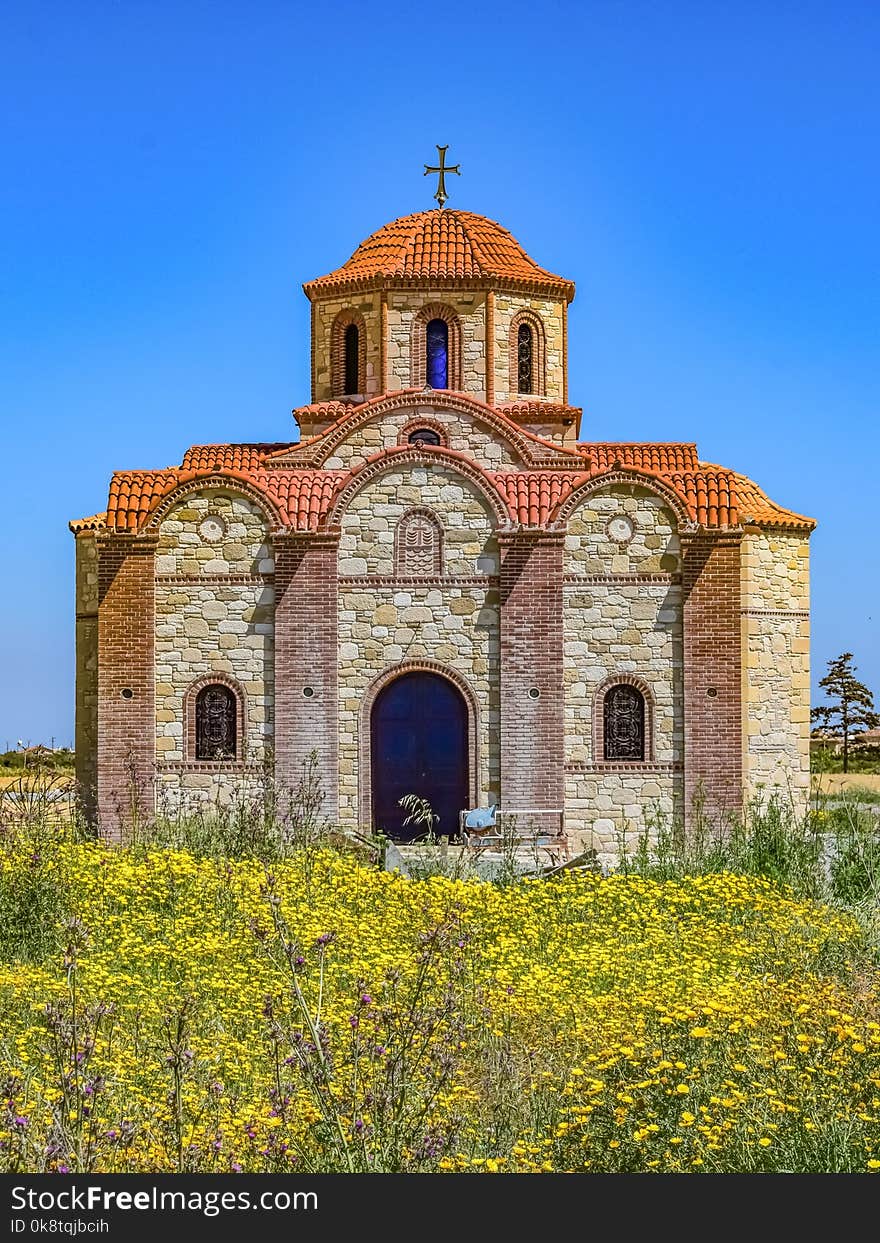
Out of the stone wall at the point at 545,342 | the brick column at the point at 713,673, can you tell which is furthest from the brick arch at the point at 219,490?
the brick column at the point at 713,673

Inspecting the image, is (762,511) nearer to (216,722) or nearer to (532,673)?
(532,673)

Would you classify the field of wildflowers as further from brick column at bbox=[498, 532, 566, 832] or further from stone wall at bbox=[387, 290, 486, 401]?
stone wall at bbox=[387, 290, 486, 401]

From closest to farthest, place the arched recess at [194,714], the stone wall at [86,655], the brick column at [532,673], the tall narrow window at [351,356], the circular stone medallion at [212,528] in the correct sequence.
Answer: the brick column at [532,673] → the arched recess at [194,714] → the circular stone medallion at [212,528] → the stone wall at [86,655] → the tall narrow window at [351,356]

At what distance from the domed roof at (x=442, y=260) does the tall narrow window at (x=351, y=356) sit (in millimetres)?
668

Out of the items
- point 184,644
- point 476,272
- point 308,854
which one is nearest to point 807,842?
point 308,854

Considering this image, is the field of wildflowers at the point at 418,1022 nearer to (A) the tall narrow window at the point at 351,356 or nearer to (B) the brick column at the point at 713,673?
(B) the brick column at the point at 713,673

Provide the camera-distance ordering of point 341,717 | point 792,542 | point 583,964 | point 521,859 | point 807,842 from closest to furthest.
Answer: point 583,964
point 807,842
point 521,859
point 341,717
point 792,542

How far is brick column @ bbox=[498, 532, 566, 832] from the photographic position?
18609 mm

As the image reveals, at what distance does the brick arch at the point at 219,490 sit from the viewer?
19.0m

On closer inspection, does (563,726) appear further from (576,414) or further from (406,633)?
(576,414)

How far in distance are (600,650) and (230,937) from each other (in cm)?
867

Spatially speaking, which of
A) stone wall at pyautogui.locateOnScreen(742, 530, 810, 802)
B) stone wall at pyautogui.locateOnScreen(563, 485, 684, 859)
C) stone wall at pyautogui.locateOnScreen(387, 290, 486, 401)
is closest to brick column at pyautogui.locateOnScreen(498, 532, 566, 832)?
stone wall at pyautogui.locateOnScreen(563, 485, 684, 859)

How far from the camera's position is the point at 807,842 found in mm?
15250

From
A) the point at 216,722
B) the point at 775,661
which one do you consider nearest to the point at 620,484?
the point at 775,661
